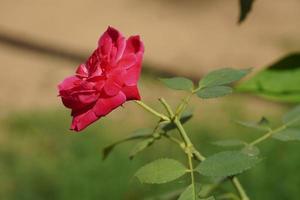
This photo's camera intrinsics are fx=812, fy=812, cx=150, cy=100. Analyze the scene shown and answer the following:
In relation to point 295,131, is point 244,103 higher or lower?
lower

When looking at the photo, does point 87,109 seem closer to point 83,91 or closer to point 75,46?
point 83,91

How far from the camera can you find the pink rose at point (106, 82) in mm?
795

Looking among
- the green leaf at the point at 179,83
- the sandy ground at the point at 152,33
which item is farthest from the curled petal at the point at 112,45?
the sandy ground at the point at 152,33

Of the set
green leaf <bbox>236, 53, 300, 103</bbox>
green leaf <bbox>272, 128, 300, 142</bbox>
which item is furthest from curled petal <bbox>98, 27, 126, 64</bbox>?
green leaf <bbox>236, 53, 300, 103</bbox>

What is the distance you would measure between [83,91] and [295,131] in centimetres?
31

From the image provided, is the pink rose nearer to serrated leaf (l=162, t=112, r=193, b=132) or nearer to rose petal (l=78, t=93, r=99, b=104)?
rose petal (l=78, t=93, r=99, b=104)

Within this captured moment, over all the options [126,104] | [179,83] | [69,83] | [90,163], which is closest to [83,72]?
[69,83]

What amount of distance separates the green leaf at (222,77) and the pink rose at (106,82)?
4.6 inches

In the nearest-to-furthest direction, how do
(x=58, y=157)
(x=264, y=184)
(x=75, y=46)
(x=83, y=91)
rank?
1. (x=83, y=91)
2. (x=264, y=184)
3. (x=58, y=157)
4. (x=75, y=46)

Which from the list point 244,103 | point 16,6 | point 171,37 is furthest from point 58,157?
point 16,6

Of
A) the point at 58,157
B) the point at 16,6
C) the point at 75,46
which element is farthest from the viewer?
the point at 16,6

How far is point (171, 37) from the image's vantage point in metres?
4.00

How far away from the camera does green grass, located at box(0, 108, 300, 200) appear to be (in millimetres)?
2730

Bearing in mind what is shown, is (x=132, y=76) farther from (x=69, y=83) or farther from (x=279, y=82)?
(x=279, y=82)
